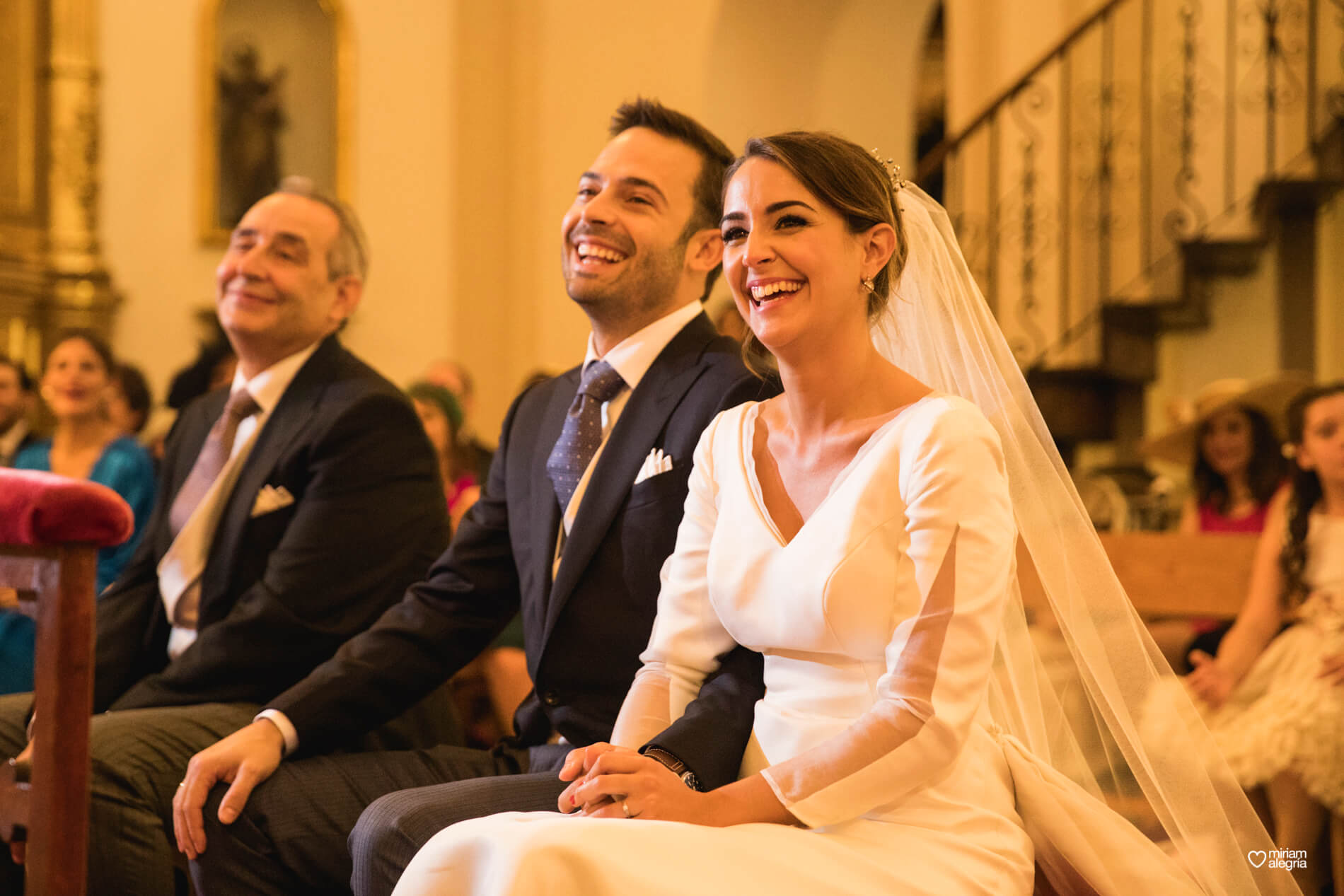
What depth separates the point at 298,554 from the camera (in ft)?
8.54

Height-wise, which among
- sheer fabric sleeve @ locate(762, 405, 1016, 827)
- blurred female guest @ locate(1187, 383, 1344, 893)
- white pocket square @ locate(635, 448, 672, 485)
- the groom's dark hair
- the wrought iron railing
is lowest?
blurred female guest @ locate(1187, 383, 1344, 893)

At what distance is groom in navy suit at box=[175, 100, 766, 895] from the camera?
6.99 feet

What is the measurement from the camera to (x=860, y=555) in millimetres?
1698

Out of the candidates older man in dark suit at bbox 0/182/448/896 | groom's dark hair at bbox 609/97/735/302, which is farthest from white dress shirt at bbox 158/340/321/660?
groom's dark hair at bbox 609/97/735/302

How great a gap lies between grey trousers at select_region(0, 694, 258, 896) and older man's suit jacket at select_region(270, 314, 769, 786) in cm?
30

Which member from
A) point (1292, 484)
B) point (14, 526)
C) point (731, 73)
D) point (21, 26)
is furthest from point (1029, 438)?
point (21, 26)

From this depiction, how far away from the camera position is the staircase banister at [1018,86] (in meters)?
6.36

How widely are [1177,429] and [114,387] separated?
415 centimetres

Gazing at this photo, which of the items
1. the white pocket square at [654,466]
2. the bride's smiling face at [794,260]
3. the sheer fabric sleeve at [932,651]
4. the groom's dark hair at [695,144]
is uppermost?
the groom's dark hair at [695,144]

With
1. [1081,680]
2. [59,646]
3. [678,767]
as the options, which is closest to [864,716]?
[678,767]

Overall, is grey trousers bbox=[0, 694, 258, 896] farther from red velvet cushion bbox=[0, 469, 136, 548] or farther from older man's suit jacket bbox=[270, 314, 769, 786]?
red velvet cushion bbox=[0, 469, 136, 548]

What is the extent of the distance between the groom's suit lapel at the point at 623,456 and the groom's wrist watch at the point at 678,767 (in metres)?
0.45

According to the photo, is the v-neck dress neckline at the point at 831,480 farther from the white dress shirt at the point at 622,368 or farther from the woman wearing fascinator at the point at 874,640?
the white dress shirt at the point at 622,368

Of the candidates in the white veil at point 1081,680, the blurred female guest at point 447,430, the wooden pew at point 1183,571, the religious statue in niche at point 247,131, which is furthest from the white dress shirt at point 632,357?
the religious statue in niche at point 247,131
